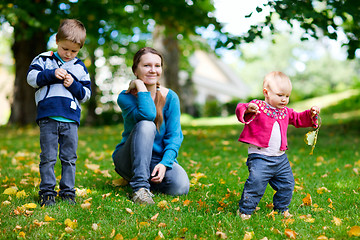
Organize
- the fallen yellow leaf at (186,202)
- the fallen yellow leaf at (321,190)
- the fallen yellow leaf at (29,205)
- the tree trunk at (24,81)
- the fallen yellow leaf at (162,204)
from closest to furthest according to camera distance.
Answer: the fallen yellow leaf at (29,205), the fallen yellow leaf at (162,204), the fallen yellow leaf at (186,202), the fallen yellow leaf at (321,190), the tree trunk at (24,81)

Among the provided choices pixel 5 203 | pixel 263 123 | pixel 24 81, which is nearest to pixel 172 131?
pixel 263 123

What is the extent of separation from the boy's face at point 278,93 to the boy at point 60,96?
5.40ft

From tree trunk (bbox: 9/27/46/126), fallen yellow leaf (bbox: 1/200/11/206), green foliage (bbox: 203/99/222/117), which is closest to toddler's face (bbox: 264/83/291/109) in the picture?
fallen yellow leaf (bbox: 1/200/11/206)

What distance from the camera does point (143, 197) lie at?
3.34 metres

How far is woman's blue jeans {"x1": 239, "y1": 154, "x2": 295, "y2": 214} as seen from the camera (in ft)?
9.50

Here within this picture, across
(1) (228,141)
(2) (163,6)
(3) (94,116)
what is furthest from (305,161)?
(3) (94,116)

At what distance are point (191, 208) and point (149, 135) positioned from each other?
2.64 feet

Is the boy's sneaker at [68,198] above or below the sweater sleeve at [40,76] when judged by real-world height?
below

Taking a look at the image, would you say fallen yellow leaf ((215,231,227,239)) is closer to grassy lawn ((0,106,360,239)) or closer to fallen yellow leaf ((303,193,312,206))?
grassy lawn ((0,106,360,239))

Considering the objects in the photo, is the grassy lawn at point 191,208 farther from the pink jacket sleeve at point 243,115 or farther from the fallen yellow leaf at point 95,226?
the pink jacket sleeve at point 243,115

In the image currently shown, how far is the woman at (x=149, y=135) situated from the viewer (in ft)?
11.4

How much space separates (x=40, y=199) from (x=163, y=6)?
8.12m

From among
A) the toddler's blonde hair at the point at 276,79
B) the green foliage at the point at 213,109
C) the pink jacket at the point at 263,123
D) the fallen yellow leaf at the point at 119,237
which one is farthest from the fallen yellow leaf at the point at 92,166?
the green foliage at the point at 213,109

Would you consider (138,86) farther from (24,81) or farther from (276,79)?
(24,81)
